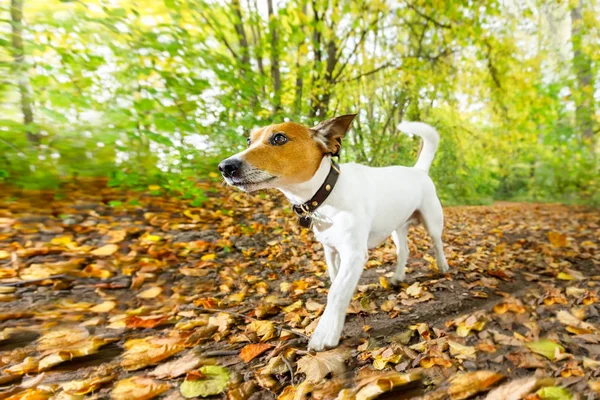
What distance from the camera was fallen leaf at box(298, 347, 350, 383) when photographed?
146cm

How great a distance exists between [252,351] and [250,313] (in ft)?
1.78

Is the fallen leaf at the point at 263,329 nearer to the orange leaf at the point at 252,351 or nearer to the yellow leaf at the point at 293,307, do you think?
the orange leaf at the point at 252,351

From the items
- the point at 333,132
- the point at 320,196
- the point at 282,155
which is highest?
the point at 333,132

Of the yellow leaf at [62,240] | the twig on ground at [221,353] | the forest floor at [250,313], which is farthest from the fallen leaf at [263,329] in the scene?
the yellow leaf at [62,240]

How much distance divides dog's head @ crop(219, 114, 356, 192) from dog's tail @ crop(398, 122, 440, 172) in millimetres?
1362

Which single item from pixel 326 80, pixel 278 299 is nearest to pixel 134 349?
pixel 278 299

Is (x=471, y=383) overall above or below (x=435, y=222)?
below

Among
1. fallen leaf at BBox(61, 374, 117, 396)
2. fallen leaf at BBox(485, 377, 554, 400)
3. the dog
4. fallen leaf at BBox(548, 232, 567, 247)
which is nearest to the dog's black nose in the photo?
the dog

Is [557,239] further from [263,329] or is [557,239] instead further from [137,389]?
[137,389]

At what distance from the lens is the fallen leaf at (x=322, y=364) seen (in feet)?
4.78

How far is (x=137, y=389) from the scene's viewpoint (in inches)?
54.7

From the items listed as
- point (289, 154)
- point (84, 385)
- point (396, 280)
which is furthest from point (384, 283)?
point (84, 385)

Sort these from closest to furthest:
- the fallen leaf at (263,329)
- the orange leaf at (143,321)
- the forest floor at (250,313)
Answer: the forest floor at (250,313)
the fallen leaf at (263,329)
the orange leaf at (143,321)

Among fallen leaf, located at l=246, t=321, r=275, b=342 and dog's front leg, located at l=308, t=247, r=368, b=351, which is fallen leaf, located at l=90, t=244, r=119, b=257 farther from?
dog's front leg, located at l=308, t=247, r=368, b=351
